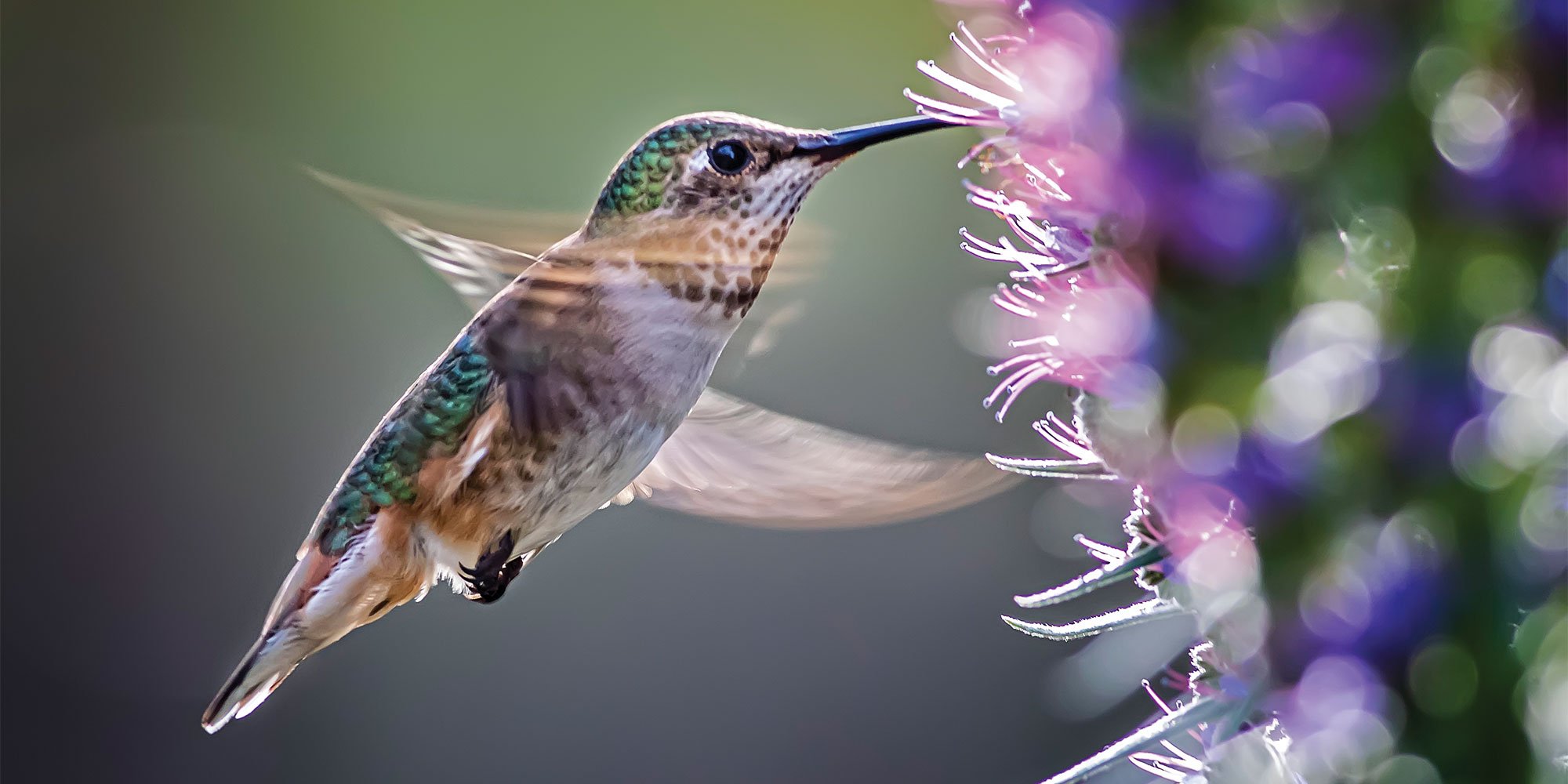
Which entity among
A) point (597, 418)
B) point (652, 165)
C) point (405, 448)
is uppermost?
point (652, 165)

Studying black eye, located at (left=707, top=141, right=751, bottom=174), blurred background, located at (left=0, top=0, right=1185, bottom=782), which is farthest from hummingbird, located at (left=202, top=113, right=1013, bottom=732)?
blurred background, located at (left=0, top=0, right=1185, bottom=782)

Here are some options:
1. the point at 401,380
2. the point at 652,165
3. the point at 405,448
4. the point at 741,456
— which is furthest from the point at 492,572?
the point at 401,380

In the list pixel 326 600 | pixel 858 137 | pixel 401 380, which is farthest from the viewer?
pixel 401 380

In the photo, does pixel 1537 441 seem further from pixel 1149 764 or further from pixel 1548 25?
pixel 1149 764

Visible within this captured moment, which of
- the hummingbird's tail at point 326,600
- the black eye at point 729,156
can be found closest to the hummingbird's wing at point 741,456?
the black eye at point 729,156

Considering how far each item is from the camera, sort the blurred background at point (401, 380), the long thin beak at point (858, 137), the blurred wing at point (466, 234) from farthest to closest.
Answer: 1. the blurred background at point (401, 380)
2. the blurred wing at point (466, 234)
3. the long thin beak at point (858, 137)

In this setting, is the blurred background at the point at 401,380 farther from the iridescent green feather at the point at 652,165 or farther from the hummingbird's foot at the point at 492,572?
the iridescent green feather at the point at 652,165

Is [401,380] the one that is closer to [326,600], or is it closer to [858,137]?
[326,600]

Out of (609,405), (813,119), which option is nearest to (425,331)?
(813,119)
